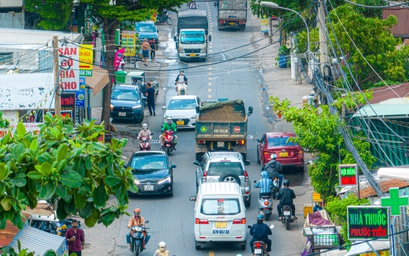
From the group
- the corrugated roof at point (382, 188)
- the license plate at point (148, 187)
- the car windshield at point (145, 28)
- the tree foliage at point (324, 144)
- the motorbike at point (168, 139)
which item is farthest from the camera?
the car windshield at point (145, 28)

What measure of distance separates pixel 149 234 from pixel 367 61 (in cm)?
1298

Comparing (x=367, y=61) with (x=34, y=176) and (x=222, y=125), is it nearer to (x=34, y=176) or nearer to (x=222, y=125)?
(x=222, y=125)

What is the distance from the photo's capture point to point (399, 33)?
46562mm

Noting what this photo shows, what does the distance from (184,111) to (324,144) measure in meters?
14.7

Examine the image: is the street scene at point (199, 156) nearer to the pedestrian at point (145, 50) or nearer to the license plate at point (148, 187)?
the license plate at point (148, 187)

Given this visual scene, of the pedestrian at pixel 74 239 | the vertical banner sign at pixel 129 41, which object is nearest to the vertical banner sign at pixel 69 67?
the pedestrian at pixel 74 239

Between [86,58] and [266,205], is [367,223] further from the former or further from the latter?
[86,58]

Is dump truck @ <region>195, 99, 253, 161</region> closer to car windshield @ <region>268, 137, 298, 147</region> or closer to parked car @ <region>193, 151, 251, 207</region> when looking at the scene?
car windshield @ <region>268, 137, 298, 147</region>

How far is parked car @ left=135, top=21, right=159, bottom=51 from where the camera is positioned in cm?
5859

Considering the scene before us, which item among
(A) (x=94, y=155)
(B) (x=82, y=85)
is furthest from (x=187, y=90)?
(A) (x=94, y=155)

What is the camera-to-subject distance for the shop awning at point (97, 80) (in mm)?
33997

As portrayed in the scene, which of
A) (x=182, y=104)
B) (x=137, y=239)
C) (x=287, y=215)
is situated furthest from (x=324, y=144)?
(x=182, y=104)

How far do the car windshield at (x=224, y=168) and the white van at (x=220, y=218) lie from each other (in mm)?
4331

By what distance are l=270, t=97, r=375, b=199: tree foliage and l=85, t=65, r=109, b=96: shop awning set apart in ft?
35.7
